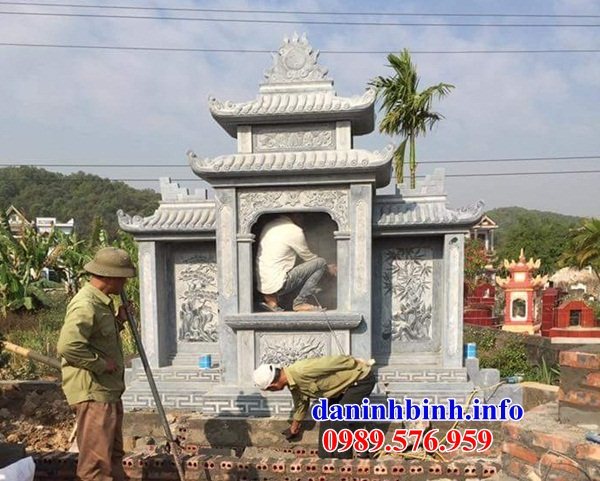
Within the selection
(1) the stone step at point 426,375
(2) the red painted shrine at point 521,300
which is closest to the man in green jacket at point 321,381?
(1) the stone step at point 426,375

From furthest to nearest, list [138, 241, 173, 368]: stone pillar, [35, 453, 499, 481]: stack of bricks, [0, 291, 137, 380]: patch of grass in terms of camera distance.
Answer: [0, 291, 137, 380]: patch of grass < [138, 241, 173, 368]: stone pillar < [35, 453, 499, 481]: stack of bricks

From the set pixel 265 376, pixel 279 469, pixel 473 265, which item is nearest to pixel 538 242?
pixel 473 265

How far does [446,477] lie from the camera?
13.9 feet

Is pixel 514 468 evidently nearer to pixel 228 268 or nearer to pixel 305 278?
pixel 305 278

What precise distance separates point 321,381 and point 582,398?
7.76 feet

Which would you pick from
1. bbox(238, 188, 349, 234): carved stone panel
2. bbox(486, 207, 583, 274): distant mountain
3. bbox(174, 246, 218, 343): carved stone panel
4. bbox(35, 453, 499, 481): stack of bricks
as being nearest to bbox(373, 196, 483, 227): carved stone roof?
bbox(238, 188, 349, 234): carved stone panel

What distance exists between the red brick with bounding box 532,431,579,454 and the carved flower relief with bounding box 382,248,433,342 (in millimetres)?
3663

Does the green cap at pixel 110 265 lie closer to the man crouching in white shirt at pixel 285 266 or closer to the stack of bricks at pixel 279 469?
the stack of bricks at pixel 279 469

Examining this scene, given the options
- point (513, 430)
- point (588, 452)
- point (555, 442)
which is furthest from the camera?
point (513, 430)

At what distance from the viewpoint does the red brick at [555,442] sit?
2.72 meters

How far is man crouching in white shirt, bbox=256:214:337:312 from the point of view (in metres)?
6.34

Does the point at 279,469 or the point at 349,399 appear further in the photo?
the point at 349,399

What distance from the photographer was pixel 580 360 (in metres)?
2.88
